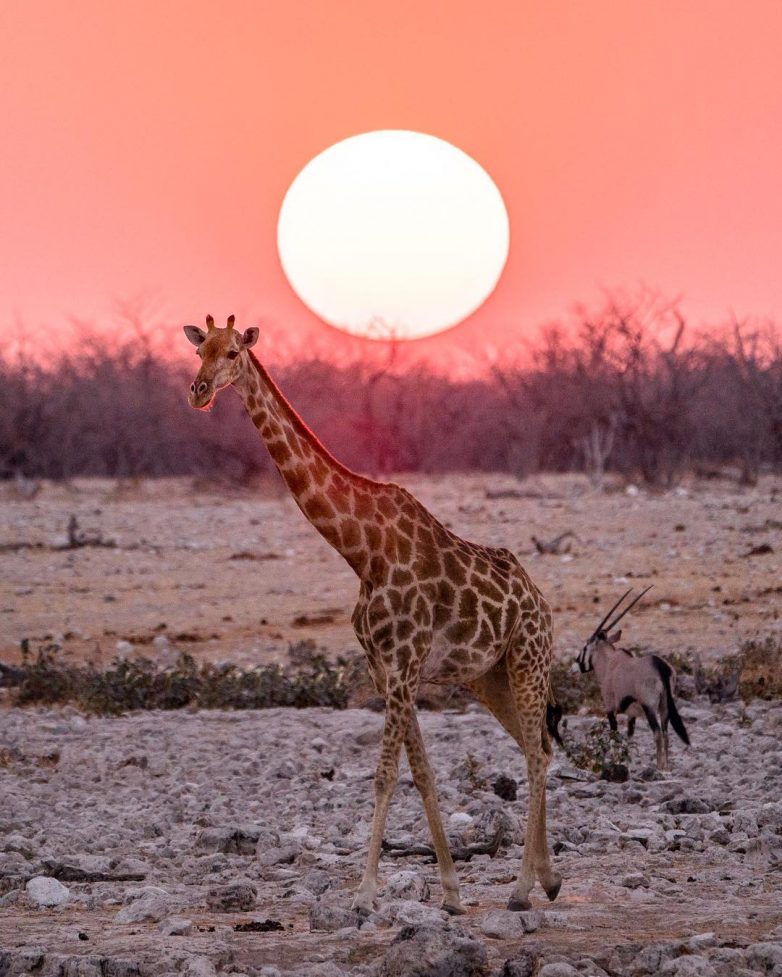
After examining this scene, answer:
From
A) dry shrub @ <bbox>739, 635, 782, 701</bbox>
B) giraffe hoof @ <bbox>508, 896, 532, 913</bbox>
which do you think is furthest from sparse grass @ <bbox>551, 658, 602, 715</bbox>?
giraffe hoof @ <bbox>508, 896, 532, 913</bbox>

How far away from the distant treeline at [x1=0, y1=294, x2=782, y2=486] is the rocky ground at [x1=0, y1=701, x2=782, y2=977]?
22817 mm

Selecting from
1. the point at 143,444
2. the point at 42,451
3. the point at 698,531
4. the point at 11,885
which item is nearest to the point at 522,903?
the point at 11,885

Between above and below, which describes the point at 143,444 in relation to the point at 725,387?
below

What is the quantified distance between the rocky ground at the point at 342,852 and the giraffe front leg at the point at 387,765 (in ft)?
0.54

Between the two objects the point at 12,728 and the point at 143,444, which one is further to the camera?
the point at 143,444

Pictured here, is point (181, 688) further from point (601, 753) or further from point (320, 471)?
point (320, 471)

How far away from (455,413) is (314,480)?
40.0 m

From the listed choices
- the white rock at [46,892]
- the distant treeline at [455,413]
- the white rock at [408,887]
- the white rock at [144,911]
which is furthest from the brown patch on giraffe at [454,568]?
the distant treeline at [455,413]

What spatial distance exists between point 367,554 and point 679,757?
131 inches

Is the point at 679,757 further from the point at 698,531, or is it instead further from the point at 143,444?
the point at 143,444

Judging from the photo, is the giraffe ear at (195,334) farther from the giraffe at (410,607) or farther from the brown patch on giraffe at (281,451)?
the brown patch on giraffe at (281,451)

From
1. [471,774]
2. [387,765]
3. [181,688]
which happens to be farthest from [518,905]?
[181,688]

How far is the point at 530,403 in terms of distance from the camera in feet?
138

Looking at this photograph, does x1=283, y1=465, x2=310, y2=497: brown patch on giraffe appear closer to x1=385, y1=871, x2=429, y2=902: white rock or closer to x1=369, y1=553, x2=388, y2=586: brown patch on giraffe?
x1=369, y1=553, x2=388, y2=586: brown patch on giraffe
